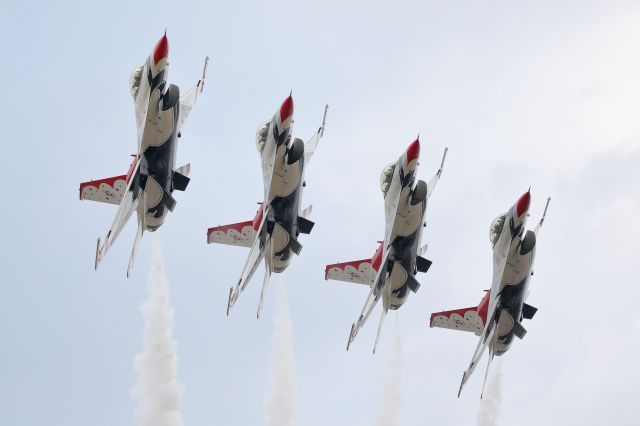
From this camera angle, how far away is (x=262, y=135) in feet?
306

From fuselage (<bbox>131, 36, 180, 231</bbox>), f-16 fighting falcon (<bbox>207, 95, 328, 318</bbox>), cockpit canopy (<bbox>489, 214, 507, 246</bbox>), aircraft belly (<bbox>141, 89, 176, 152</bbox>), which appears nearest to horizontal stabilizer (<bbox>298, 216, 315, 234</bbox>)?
f-16 fighting falcon (<bbox>207, 95, 328, 318</bbox>)

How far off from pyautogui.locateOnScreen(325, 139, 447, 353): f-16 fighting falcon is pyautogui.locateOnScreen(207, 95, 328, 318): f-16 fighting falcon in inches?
170

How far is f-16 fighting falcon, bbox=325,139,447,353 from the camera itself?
94.3m

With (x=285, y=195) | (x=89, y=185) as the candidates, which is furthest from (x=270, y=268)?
(x=89, y=185)

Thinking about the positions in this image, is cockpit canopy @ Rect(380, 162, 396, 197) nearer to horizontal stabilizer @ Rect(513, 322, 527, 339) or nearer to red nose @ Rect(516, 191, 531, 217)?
red nose @ Rect(516, 191, 531, 217)

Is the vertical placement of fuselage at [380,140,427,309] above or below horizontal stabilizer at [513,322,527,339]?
above

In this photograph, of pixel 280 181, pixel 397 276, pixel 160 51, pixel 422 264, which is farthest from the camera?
pixel 422 264

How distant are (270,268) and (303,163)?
5925mm

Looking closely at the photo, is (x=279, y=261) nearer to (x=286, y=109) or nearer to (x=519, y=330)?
(x=286, y=109)

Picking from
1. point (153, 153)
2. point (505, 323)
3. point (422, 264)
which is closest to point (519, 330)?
point (505, 323)

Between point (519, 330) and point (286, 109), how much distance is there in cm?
1687

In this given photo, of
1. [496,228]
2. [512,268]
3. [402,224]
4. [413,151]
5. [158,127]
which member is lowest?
[512,268]

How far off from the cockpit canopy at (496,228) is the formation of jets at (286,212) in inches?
2.0

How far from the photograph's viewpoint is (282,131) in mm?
92250
